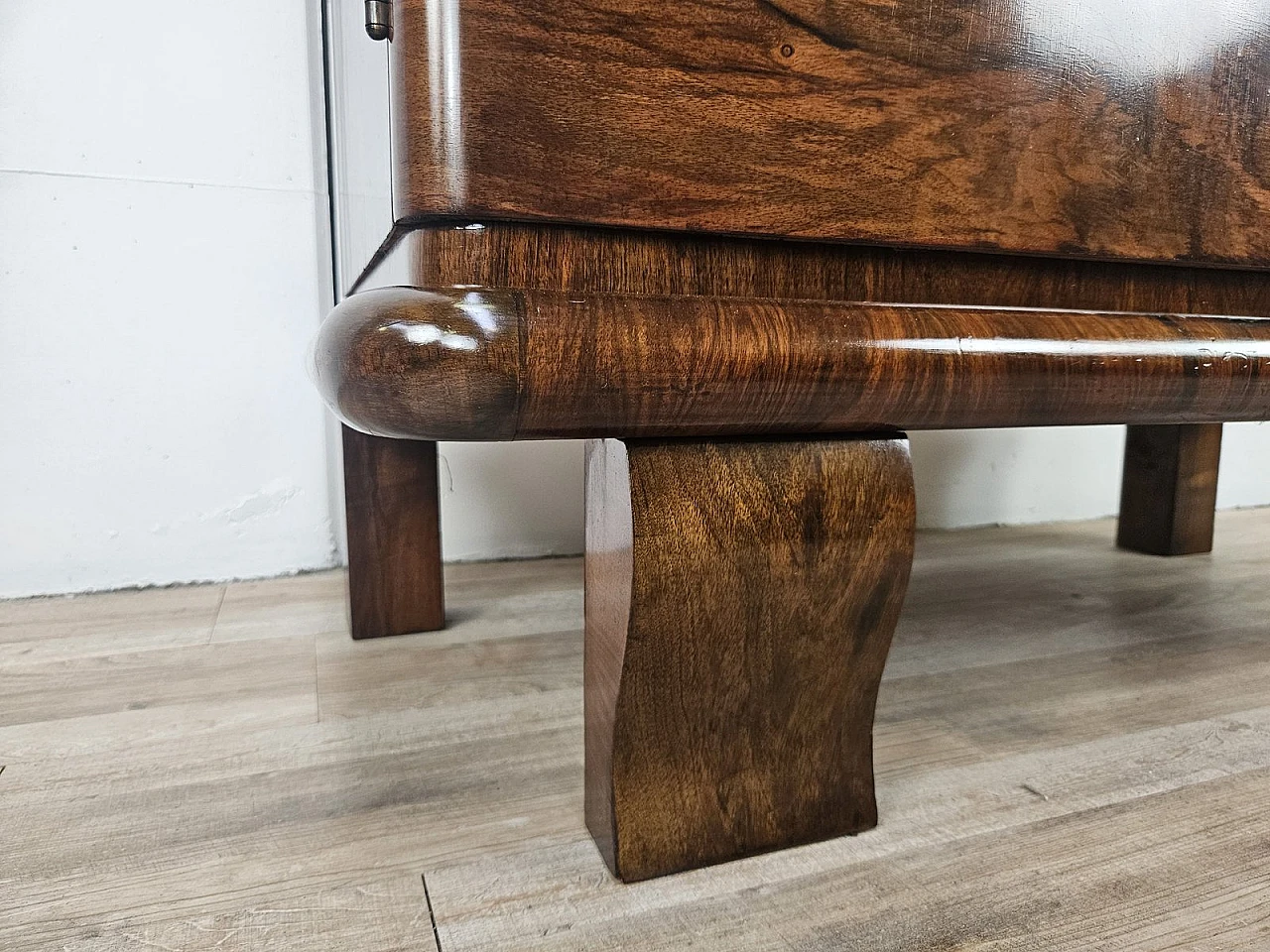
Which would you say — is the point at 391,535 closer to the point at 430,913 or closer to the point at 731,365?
the point at 430,913

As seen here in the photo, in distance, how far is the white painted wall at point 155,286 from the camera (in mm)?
982

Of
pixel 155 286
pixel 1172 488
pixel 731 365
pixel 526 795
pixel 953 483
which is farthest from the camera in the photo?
pixel 953 483

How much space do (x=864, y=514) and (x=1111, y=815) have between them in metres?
0.27

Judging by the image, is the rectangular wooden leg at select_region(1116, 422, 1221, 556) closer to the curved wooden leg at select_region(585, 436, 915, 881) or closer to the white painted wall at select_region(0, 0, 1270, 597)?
the curved wooden leg at select_region(585, 436, 915, 881)

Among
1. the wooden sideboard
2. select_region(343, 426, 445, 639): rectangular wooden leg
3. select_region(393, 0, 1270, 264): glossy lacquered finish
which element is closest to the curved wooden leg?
the wooden sideboard

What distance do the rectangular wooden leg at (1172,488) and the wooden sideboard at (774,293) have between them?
2.75ft

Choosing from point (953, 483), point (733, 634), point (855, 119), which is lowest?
point (953, 483)

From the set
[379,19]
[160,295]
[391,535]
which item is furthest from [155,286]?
[379,19]

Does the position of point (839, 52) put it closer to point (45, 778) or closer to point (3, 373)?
point (45, 778)

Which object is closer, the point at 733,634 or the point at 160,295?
the point at 733,634

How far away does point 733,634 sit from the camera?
0.43 metres

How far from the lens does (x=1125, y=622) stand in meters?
0.93

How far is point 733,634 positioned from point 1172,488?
108 cm

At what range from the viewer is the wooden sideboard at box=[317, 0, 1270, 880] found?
0.34 meters
